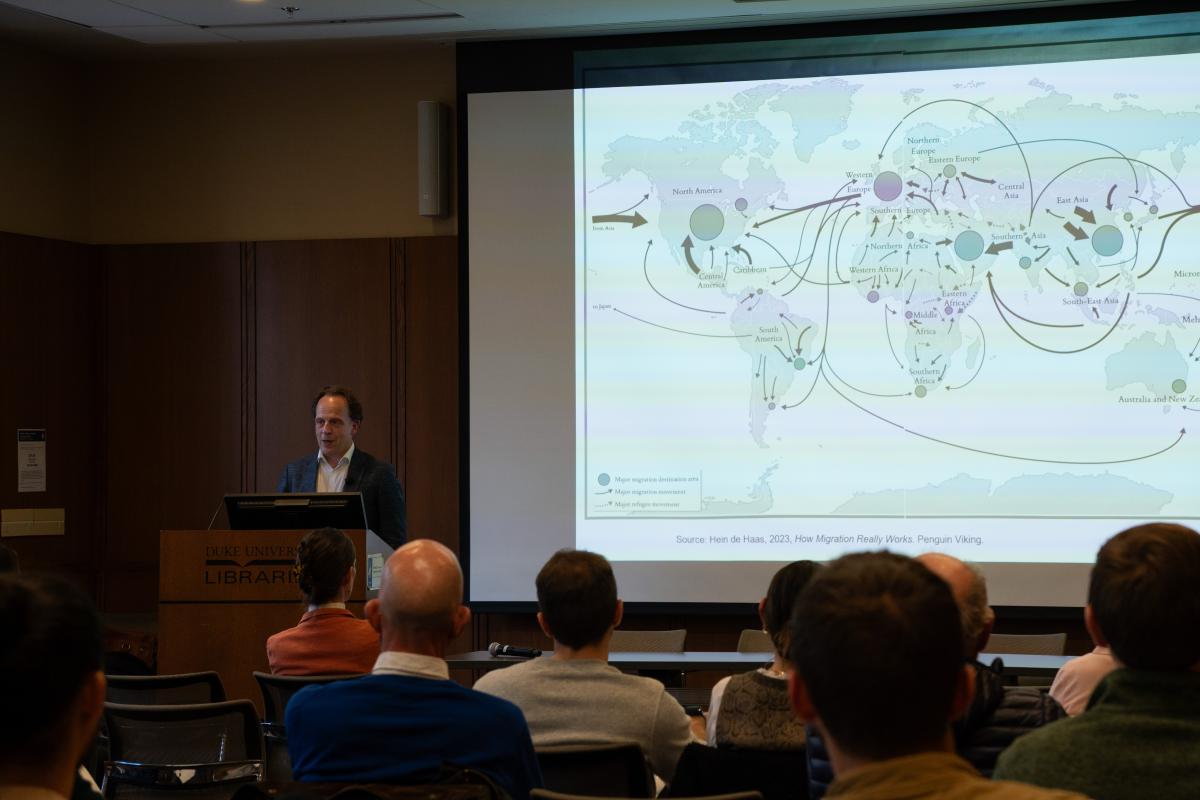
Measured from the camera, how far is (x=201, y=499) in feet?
23.7

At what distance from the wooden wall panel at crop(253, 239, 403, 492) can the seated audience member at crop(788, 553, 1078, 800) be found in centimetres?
593

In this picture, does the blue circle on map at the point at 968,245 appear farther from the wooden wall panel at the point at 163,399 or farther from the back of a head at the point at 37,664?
the back of a head at the point at 37,664

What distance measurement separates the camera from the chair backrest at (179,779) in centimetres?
321

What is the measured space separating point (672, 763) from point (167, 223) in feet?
18.5

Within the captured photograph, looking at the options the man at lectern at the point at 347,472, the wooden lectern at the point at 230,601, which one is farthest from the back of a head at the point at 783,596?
the man at lectern at the point at 347,472

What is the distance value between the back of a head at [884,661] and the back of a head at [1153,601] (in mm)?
627

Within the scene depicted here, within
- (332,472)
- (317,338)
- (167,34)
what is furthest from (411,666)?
(167,34)

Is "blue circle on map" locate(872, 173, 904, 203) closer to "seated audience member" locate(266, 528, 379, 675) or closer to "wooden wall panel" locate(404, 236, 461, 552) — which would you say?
"wooden wall panel" locate(404, 236, 461, 552)

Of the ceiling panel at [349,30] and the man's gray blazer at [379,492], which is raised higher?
the ceiling panel at [349,30]

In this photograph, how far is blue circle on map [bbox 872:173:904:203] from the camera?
612 centimetres

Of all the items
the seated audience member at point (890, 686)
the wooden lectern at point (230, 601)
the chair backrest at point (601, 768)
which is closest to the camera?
the seated audience member at point (890, 686)

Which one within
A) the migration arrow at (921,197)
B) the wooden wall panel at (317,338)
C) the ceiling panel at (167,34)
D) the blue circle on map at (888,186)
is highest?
the ceiling panel at (167,34)

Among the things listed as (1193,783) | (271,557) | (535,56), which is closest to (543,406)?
(535,56)

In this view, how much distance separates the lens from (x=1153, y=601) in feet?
5.78
